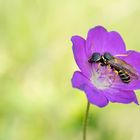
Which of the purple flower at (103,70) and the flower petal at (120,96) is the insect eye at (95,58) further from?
the flower petal at (120,96)

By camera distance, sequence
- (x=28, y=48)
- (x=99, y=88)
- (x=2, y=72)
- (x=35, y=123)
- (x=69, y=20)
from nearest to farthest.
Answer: (x=99, y=88) < (x=35, y=123) < (x=2, y=72) < (x=28, y=48) < (x=69, y=20)

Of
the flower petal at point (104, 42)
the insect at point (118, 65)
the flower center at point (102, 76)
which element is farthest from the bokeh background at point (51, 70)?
the insect at point (118, 65)

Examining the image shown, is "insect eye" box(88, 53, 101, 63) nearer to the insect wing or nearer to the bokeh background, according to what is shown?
the insect wing

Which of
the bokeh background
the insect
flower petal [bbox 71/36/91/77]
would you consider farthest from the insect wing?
the bokeh background

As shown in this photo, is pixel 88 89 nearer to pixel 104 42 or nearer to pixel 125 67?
pixel 125 67

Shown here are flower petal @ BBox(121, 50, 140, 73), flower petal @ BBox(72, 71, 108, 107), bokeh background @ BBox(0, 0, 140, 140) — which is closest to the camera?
flower petal @ BBox(72, 71, 108, 107)

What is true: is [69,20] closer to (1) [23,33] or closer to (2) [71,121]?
(1) [23,33]

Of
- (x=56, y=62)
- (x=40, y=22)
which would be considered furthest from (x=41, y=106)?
(x=40, y=22)
